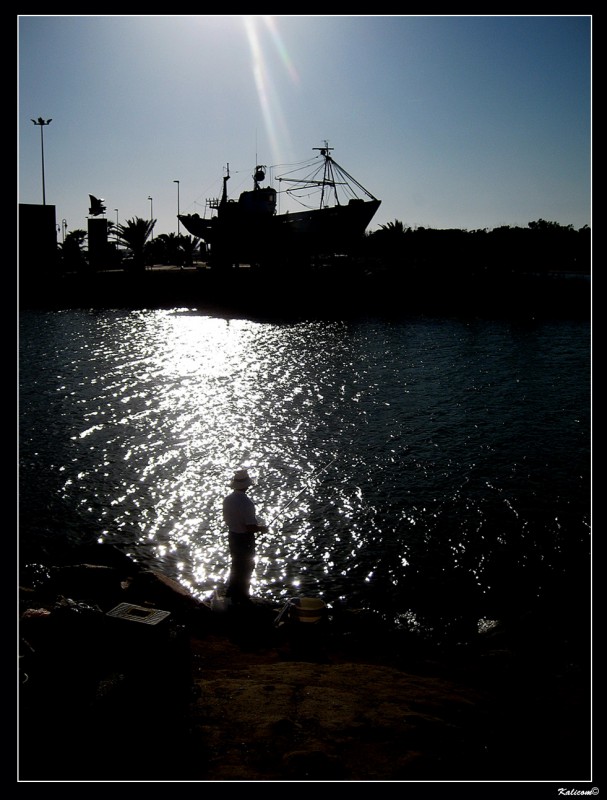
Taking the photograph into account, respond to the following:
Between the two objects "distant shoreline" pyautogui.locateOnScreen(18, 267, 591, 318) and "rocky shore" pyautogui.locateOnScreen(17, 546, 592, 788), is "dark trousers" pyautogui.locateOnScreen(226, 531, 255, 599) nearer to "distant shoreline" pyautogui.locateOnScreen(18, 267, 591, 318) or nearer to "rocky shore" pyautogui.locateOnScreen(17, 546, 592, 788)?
"rocky shore" pyautogui.locateOnScreen(17, 546, 592, 788)

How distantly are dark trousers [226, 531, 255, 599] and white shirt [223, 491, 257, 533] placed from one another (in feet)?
0.62

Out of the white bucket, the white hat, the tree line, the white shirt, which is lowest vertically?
the white bucket

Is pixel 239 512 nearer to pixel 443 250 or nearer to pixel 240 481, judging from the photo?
pixel 240 481

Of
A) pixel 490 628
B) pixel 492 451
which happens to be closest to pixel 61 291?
pixel 492 451

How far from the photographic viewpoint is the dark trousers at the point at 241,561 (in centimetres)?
1044

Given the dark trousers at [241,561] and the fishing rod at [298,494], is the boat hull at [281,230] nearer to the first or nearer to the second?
the fishing rod at [298,494]

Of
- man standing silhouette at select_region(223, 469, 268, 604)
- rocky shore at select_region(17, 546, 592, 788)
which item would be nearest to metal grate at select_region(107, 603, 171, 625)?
rocky shore at select_region(17, 546, 592, 788)

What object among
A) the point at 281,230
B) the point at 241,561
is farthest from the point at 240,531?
the point at 281,230

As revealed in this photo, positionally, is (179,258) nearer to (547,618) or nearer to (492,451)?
(492,451)

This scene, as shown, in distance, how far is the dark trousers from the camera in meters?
10.4

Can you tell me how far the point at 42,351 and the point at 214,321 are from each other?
22045 millimetres

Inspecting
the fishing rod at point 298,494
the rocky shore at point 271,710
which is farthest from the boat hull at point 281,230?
the rocky shore at point 271,710

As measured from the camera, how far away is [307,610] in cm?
1011

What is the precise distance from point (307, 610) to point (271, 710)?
11.0 ft
